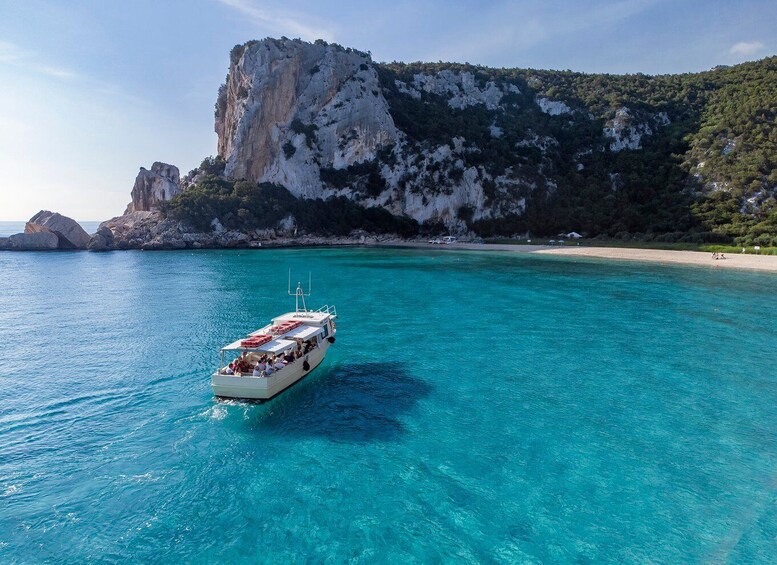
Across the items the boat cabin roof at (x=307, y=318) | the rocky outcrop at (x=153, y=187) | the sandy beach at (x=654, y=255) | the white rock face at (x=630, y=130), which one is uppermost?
the white rock face at (x=630, y=130)

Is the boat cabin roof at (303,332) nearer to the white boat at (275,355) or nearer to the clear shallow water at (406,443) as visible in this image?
the white boat at (275,355)

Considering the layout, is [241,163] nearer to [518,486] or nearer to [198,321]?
[198,321]

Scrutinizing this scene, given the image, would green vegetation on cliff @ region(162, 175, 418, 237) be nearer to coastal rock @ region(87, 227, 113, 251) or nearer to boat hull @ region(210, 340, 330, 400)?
coastal rock @ region(87, 227, 113, 251)

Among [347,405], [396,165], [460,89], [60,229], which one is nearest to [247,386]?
[347,405]

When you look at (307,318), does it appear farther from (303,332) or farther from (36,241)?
(36,241)

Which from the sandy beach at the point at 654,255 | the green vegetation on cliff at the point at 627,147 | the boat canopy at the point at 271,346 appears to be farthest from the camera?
the green vegetation on cliff at the point at 627,147

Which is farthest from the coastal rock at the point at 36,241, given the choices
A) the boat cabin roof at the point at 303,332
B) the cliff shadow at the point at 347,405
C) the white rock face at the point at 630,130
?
the white rock face at the point at 630,130
